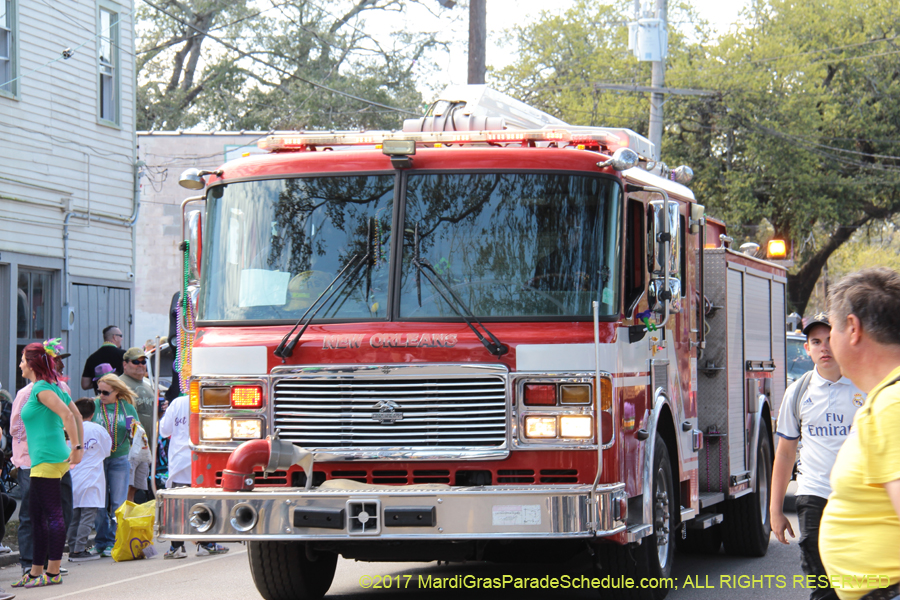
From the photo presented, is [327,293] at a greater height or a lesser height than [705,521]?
greater

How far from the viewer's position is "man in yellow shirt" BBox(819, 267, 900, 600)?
2.93 metres

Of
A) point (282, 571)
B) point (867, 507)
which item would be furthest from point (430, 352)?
point (867, 507)

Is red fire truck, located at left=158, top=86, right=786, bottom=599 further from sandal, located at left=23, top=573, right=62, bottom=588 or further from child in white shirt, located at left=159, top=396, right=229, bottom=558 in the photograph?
child in white shirt, located at left=159, top=396, right=229, bottom=558

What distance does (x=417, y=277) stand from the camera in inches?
275

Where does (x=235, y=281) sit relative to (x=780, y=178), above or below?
below

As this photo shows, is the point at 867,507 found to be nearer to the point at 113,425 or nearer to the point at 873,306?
the point at 873,306

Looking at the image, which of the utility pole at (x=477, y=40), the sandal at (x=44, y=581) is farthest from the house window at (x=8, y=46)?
the sandal at (x=44, y=581)

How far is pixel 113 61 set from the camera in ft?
63.5

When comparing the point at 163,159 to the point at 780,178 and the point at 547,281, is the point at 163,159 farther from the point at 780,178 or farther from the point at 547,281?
the point at 547,281

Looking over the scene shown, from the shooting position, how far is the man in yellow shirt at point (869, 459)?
2.93 m

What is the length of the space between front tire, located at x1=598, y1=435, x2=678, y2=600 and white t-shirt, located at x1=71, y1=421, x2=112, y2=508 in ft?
17.2

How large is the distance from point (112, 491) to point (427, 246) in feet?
19.1

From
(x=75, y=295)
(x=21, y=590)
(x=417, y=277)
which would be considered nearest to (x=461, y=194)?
(x=417, y=277)

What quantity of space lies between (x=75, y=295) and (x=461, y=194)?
12.4m
